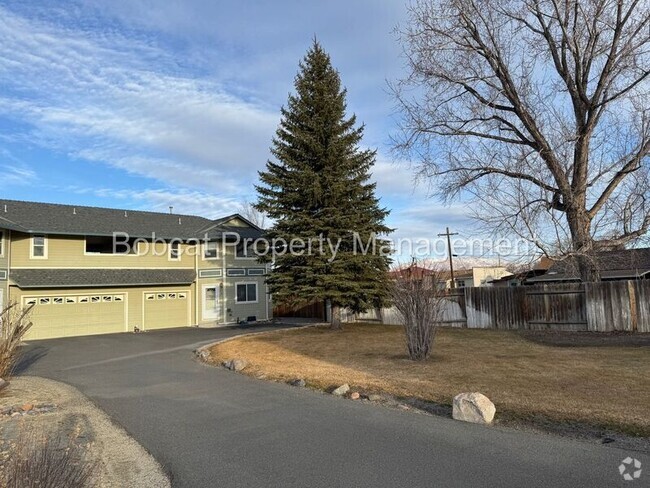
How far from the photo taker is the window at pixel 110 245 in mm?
26422

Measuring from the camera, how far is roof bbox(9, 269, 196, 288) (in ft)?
76.4

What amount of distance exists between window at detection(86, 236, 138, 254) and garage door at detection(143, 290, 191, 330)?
2696 mm

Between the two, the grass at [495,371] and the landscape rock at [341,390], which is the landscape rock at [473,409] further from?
the landscape rock at [341,390]

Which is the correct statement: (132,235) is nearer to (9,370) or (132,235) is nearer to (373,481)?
(9,370)

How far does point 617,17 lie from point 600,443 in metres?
17.4

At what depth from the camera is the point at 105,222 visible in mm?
27266

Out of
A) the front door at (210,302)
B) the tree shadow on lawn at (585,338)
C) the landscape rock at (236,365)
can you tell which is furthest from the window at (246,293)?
the landscape rock at (236,365)

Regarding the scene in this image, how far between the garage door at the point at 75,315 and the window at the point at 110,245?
8.00ft

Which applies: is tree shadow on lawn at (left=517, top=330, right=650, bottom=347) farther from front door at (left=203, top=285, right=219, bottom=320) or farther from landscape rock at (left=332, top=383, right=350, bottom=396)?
front door at (left=203, top=285, right=219, bottom=320)

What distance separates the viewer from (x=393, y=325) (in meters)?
24.6

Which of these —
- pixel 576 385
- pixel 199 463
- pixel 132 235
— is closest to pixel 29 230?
pixel 132 235

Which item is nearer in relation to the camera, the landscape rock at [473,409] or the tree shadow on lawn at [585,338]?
the landscape rock at [473,409]

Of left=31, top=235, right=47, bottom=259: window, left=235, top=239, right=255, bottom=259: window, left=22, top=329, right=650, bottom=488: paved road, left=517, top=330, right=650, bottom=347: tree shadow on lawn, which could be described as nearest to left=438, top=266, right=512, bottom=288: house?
left=235, top=239, right=255, bottom=259: window

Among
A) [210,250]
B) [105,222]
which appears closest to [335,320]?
[210,250]
